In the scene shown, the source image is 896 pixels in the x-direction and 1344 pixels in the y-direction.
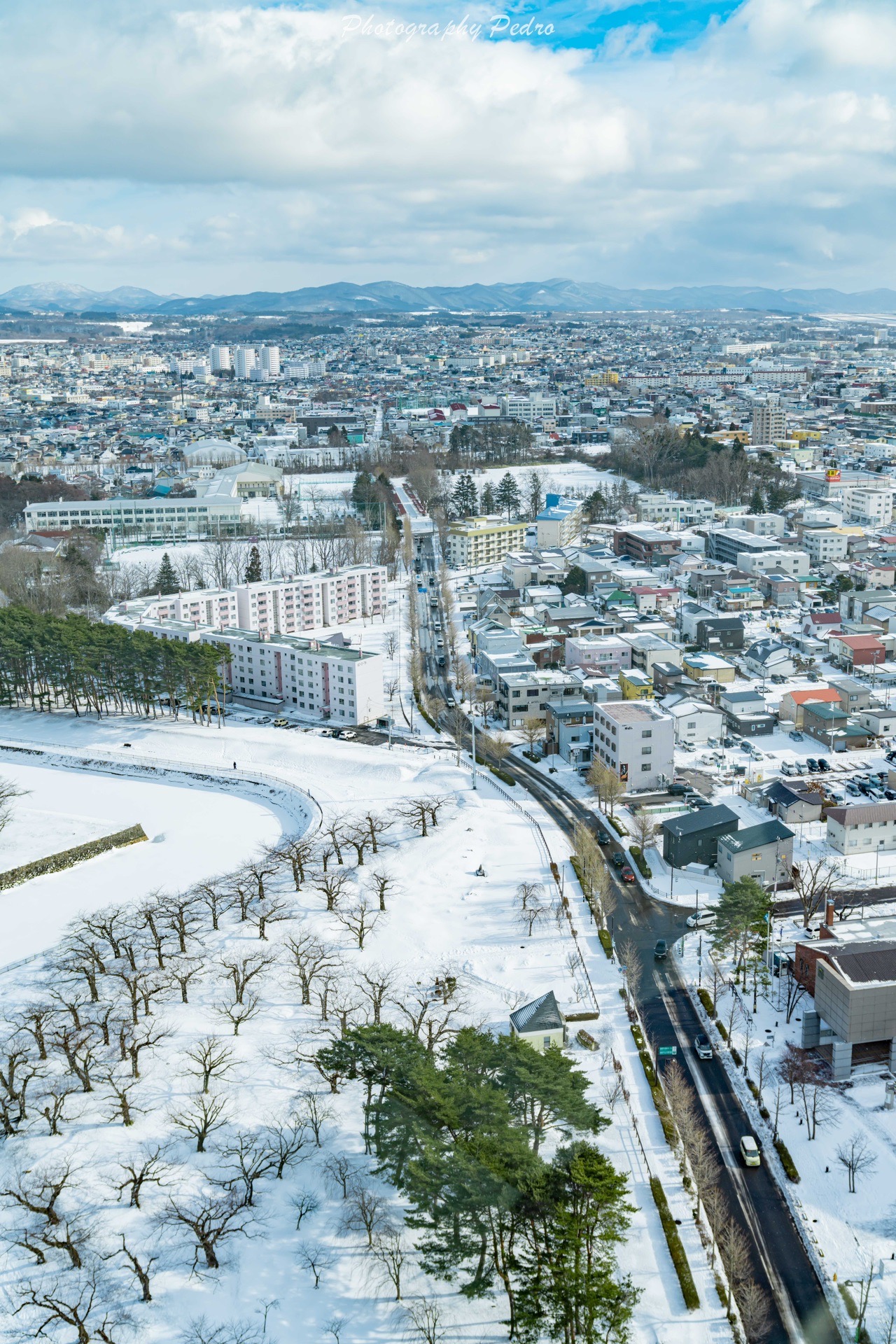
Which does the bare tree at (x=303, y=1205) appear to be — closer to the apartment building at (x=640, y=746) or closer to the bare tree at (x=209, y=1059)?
the bare tree at (x=209, y=1059)

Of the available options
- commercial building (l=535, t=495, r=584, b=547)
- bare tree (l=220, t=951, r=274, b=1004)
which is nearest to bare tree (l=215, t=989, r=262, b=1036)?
bare tree (l=220, t=951, r=274, b=1004)

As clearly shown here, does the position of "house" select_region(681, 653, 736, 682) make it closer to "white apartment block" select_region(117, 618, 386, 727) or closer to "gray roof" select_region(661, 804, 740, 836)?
"white apartment block" select_region(117, 618, 386, 727)

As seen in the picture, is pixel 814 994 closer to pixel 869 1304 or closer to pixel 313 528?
pixel 869 1304

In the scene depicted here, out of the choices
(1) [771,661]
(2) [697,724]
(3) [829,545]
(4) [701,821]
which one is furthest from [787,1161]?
(3) [829,545]

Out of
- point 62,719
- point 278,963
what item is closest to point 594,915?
point 278,963

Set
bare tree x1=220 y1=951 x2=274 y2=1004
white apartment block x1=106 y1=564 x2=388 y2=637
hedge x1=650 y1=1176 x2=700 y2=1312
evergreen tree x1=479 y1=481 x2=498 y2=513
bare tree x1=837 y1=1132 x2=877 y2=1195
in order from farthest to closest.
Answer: evergreen tree x1=479 y1=481 x2=498 y2=513 < white apartment block x1=106 y1=564 x2=388 y2=637 < bare tree x1=220 y1=951 x2=274 y2=1004 < bare tree x1=837 y1=1132 x2=877 y2=1195 < hedge x1=650 y1=1176 x2=700 y2=1312

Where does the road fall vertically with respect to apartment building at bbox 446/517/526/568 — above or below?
below

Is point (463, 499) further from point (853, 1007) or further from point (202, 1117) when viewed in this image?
point (202, 1117)

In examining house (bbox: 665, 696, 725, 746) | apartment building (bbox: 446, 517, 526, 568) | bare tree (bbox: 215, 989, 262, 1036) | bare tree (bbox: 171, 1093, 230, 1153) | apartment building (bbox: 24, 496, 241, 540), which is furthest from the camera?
Answer: apartment building (bbox: 24, 496, 241, 540)
